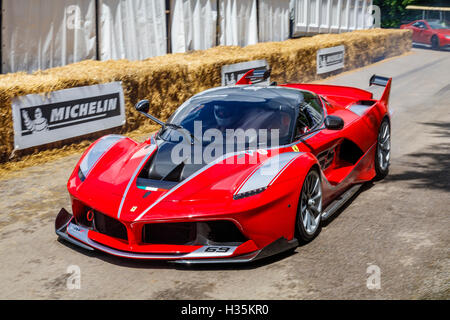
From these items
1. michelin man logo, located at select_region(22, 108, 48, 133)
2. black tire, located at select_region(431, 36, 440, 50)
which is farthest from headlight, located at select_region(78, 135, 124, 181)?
black tire, located at select_region(431, 36, 440, 50)

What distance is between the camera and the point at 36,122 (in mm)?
9023

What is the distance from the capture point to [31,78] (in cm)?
934

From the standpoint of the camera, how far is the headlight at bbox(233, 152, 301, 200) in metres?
4.78

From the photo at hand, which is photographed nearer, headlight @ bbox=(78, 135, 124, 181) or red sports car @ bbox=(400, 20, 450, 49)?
headlight @ bbox=(78, 135, 124, 181)

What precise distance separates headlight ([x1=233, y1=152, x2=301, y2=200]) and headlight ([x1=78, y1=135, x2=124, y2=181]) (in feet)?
5.42

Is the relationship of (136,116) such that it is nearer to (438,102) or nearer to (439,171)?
(439,171)

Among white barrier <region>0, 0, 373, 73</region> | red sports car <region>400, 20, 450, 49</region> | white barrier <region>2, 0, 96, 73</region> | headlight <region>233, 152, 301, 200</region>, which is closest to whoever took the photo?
headlight <region>233, 152, 301, 200</region>

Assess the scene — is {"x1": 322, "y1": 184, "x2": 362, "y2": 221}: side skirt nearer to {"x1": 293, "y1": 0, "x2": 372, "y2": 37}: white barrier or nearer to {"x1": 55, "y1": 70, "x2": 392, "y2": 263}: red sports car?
{"x1": 55, "y1": 70, "x2": 392, "y2": 263}: red sports car

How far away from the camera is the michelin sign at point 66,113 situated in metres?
8.83

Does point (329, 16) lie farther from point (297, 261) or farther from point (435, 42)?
point (297, 261)

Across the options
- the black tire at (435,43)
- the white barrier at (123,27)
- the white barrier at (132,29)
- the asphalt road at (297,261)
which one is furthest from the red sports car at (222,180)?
the black tire at (435,43)

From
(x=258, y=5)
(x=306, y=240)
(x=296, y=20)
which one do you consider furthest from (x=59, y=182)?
(x=296, y=20)

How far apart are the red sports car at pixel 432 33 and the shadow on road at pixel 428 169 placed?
2297 centimetres

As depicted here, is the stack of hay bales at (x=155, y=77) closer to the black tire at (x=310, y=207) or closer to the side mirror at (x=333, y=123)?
the side mirror at (x=333, y=123)
